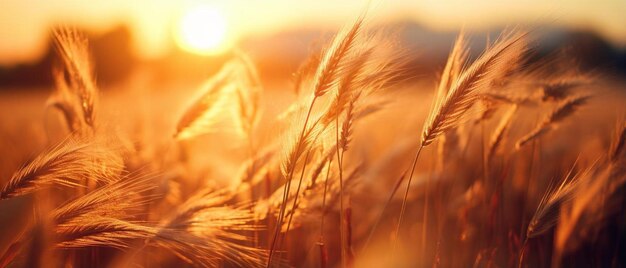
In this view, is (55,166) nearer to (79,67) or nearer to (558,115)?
(79,67)

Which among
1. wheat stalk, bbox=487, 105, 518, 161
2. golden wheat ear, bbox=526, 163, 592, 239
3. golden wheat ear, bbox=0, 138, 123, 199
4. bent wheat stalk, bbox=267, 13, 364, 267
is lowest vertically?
golden wheat ear, bbox=526, 163, 592, 239

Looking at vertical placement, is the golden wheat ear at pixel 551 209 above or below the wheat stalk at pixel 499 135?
below

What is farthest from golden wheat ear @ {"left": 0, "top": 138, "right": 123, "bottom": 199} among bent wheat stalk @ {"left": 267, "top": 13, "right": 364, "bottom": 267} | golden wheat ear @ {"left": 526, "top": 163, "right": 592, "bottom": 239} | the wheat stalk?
the wheat stalk

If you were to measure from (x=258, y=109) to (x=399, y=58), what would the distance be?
2.30 feet

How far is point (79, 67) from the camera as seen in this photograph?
6.55 feet

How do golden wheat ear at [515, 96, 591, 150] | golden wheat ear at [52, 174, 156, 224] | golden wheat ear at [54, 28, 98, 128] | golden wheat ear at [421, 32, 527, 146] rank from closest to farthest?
golden wheat ear at [52, 174, 156, 224] < golden wheat ear at [421, 32, 527, 146] < golden wheat ear at [54, 28, 98, 128] < golden wheat ear at [515, 96, 591, 150]

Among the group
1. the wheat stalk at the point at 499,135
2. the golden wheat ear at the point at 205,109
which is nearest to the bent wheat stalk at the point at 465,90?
the wheat stalk at the point at 499,135

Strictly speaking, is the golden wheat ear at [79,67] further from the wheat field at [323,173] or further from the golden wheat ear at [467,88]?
the golden wheat ear at [467,88]

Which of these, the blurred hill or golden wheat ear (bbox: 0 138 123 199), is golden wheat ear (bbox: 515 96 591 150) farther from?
golden wheat ear (bbox: 0 138 123 199)

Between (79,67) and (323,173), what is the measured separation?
102 cm

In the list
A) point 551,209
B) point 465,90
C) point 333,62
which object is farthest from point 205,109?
point 551,209

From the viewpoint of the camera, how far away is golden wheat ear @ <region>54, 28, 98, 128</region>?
1.95 metres

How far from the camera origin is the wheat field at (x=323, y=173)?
53.2 inches

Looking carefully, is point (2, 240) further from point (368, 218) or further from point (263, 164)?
point (368, 218)
